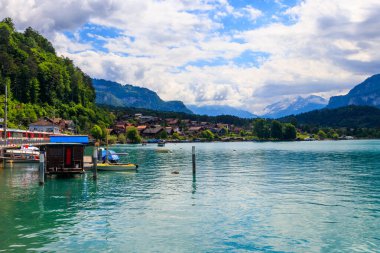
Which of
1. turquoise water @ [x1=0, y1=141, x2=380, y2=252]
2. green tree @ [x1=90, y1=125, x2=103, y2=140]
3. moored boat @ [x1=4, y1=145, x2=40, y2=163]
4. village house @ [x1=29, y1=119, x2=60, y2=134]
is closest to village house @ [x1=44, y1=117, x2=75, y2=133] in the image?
village house @ [x1=29, y1=119, x2=60, y2=134]

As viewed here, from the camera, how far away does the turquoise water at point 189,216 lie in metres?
22.0

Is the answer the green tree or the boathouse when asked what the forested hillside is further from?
the boathouse

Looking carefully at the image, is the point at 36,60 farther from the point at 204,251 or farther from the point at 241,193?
the point at 204,251

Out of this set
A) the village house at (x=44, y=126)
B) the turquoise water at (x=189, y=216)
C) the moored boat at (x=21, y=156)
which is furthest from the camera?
the village house at (x=44, y=126)

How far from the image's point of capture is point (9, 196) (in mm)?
37281

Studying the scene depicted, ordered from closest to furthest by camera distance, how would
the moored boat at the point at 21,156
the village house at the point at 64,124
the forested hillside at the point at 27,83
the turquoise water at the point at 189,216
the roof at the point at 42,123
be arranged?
the turquoise water at the point at 189,216
the moored boat at the point at 21,156
the roof at the point at 42,123
the forested hillside at the point at 27,83
the village house at the point at 64,124

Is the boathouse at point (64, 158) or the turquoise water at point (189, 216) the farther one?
the boathouse at point (64, 158)

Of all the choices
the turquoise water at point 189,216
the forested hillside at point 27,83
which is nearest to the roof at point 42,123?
the forested hillside at point 27,83

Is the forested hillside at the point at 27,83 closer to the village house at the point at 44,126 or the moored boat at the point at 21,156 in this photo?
the village house at the point at 44,126

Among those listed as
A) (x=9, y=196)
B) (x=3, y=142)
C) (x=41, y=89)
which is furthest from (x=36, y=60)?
(x=9, y=196)

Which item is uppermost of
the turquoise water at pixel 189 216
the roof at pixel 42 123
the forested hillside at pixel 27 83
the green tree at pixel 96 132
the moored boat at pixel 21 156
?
the forested hillside at pixel 27 83

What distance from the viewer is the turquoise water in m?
22.0

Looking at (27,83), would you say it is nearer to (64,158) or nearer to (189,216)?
(64,158)

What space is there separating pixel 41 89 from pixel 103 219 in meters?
173
